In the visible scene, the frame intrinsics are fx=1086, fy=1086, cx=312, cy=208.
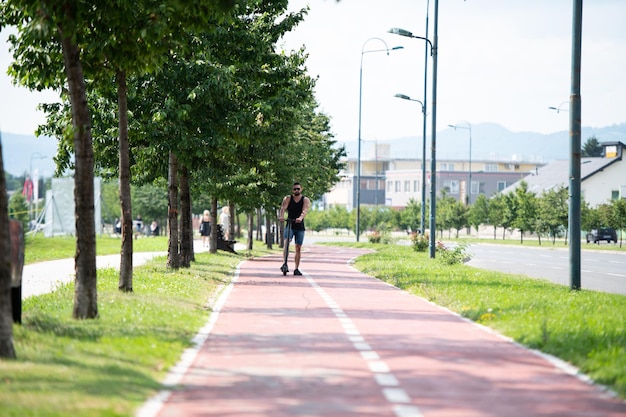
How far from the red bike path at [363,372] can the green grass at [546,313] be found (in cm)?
30


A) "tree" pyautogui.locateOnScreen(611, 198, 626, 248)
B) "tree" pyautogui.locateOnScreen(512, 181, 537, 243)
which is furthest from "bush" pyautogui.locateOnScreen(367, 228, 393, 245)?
"tree" pyautogui.locateOnScreen(611, 198, 626, 248)

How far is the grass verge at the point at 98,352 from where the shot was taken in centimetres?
796

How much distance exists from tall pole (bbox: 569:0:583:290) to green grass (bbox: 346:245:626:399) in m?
0.81

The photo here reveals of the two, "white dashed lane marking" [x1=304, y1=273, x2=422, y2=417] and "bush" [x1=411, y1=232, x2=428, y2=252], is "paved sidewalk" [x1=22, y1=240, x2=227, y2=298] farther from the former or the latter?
"bush" [x1=411, y1=232, x2=428, y2=252]

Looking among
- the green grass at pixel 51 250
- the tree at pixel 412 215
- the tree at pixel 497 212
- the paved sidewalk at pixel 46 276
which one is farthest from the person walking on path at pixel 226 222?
the tree at pixel 412 215

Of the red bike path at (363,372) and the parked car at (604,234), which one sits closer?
the red bike path at (363,372)

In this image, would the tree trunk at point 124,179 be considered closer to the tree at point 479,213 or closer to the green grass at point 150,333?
the green grass at point 150,333

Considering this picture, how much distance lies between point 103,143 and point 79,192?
42.4 ft

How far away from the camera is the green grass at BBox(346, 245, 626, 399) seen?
35.1 ft

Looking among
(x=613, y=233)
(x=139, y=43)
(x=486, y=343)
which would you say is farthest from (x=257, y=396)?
(x=613, y=233)

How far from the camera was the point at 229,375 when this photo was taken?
9.75m

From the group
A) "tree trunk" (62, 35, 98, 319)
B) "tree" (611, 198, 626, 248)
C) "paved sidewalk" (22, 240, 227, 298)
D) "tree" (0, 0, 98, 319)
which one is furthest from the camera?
"tree" (611, 198, 626, 248)

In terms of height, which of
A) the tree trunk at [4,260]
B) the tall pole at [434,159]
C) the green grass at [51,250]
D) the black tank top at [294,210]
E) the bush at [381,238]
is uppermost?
the tall pole at [434,159]

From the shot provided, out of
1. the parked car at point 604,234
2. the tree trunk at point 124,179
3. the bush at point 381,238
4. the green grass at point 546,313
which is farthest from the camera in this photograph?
the parked car at point 604,234
